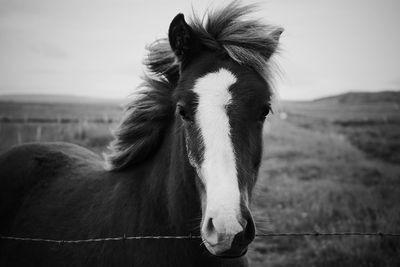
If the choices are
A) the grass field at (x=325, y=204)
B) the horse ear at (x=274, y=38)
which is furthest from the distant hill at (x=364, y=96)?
the horse ear at (x=274, y=38)

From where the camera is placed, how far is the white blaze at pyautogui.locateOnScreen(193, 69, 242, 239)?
173 centimetres

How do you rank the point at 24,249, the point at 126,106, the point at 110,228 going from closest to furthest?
the point at 110,228
the point at 24,249
the point at 126,106

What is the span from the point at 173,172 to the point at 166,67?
109 centimetres

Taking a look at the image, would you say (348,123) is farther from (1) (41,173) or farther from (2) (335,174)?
(1) (41,173)

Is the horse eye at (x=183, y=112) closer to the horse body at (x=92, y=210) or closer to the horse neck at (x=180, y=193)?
the horse neck at (x=180, y=193)

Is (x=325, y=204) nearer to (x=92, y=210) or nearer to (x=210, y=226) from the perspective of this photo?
(x=92, y=210)

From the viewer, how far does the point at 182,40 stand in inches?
103

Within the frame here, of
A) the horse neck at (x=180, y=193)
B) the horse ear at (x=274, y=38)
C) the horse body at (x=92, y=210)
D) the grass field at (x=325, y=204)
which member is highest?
the horse ear at (x=274, y=38)

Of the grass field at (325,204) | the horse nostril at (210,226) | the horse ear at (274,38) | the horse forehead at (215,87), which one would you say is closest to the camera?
the horse nostril at (210,226)

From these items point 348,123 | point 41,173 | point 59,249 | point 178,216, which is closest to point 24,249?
point 59,249

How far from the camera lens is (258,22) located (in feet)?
9.27

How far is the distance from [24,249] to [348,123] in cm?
3942

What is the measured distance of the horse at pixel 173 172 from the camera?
2.03 meters

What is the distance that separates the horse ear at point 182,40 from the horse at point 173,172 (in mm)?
12
